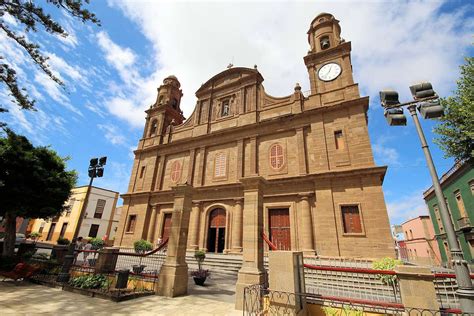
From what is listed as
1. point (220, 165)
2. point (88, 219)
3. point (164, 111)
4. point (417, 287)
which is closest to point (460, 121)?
point (417, 287)

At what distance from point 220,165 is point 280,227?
23.6 feet

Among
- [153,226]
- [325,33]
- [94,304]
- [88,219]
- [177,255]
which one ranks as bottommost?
[94,304]

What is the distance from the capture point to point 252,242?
20.9 feet

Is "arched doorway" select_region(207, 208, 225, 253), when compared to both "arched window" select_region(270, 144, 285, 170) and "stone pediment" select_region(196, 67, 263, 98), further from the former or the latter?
"stone pediment" select_region(196, 67, 263, 98)

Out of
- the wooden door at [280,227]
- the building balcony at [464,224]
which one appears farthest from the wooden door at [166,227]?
the building balcony at [464,224]

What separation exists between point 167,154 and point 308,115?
1400cm

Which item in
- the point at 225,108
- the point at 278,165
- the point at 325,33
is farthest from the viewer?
the point at 225,108

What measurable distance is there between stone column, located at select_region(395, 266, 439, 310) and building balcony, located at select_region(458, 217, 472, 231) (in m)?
20.4

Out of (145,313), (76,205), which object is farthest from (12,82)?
(76,205)

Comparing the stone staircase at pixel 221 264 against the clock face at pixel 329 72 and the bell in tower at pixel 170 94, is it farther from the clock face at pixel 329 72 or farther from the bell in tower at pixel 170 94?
the bell in tower at pixel 170 94

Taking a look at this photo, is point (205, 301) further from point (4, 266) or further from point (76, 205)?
point (76, 205)

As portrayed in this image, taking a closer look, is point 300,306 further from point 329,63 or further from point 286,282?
point 329,63

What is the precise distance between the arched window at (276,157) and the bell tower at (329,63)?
4.69m

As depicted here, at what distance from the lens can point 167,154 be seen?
22203mm
